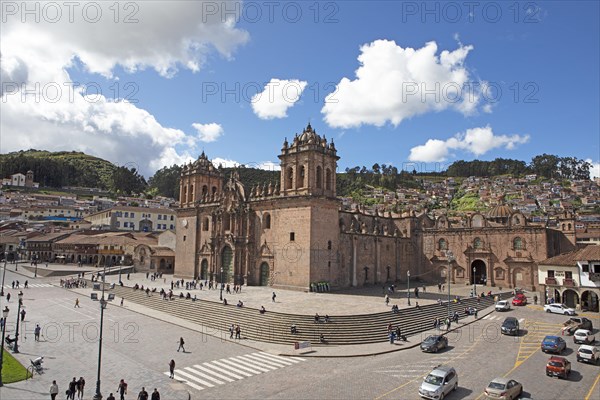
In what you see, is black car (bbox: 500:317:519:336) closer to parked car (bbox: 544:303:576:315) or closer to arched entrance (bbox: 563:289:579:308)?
parked car (bbox: 544:303:576:315)

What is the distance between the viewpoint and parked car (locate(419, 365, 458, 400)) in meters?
18.2

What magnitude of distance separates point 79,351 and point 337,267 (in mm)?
27718

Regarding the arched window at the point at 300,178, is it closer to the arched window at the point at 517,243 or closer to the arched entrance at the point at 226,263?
the arched entrance at the point at 226,263

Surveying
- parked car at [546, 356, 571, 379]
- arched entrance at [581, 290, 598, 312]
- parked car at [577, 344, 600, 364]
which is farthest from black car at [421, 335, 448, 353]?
arched entrance at [581, 290, 598, 312]

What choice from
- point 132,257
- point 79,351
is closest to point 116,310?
point 79,351

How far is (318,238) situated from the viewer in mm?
44438

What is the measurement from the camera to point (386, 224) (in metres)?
65.8

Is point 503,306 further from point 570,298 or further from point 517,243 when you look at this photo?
point 517,243

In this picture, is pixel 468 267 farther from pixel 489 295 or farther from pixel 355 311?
pixel 355 311

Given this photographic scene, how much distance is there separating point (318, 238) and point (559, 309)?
24.0 metres

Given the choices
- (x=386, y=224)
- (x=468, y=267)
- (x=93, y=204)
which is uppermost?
(x=93, y=204)

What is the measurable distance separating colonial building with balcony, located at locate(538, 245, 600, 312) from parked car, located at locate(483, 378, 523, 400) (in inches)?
1067

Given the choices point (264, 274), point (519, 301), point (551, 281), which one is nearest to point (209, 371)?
point (264, 274)

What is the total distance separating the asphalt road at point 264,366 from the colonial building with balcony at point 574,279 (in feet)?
30.5
